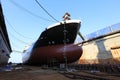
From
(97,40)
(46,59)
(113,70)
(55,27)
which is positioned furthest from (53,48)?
(113,70)

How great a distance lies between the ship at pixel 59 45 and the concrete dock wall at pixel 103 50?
2069 millimetres

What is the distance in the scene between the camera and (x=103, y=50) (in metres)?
13.6

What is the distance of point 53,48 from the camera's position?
13336mm

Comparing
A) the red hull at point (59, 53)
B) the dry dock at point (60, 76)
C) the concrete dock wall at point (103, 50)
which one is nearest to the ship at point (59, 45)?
the red hull at point (59, 53)

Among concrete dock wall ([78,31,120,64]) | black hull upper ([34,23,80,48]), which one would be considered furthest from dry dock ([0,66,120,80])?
black hull upper ([34,23,80,48])

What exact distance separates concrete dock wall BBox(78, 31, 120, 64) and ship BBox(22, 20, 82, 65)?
6.79 feet

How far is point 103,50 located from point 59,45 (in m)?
4.35

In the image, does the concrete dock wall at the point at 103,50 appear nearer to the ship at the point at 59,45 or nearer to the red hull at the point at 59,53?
the ship at the point at 59,45

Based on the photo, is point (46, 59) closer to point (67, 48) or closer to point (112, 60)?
point (67, 48)

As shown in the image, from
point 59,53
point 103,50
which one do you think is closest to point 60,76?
point 59,53

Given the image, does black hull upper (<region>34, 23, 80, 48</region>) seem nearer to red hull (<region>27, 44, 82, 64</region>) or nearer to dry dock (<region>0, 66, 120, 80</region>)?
red hull (<region>27, 44, 82, 64</region>)

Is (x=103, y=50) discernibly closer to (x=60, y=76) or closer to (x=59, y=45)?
(x=59, y=45)

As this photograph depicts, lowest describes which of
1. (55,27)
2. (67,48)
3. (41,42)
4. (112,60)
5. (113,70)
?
(113,70)

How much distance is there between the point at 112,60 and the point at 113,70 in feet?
15.4
